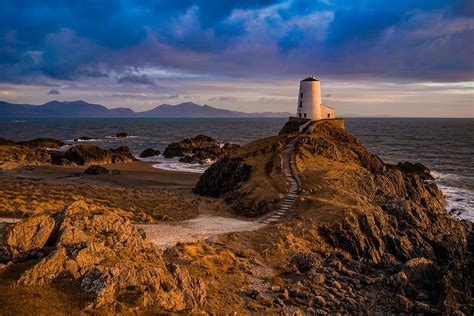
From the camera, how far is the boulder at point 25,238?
44.7 ft

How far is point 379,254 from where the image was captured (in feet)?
78.8

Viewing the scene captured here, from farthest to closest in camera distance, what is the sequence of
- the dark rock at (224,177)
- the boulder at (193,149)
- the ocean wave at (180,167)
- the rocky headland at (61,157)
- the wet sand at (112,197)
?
the boulder at (193,149) → the rocky headland at (61,157) → the ocean wave at (180,167) → the dark rock at (224,177) → the wet sand at (112,197)

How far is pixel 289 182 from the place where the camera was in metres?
33.9

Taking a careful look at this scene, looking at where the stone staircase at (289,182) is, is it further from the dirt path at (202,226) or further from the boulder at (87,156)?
the boulder at (87,156)

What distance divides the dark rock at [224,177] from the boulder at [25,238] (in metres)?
22.4

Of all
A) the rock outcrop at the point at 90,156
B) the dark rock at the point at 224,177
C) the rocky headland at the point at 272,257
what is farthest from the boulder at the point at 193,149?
the rocky headland at the point at 272,257

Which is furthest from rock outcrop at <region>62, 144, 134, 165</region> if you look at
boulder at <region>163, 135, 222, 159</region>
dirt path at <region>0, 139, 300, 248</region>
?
dirt path at <region>0, 139, 300, 248</region>

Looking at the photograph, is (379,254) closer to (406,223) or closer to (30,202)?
Result: (406,223)

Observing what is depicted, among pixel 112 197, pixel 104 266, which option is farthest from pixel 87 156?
pixel 104 266

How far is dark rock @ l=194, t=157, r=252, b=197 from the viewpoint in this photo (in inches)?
1473

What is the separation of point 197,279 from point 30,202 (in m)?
17.6

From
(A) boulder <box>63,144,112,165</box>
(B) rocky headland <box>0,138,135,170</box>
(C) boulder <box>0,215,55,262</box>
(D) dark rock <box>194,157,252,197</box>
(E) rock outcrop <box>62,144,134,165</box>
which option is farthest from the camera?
(E) rock outcrop <box>62,144,134,165</box>

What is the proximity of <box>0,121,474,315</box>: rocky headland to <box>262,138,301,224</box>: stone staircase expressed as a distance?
512 mm

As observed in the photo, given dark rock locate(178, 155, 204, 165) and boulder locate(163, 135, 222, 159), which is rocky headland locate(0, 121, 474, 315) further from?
boulder locate(163, 135, 222, 159)
